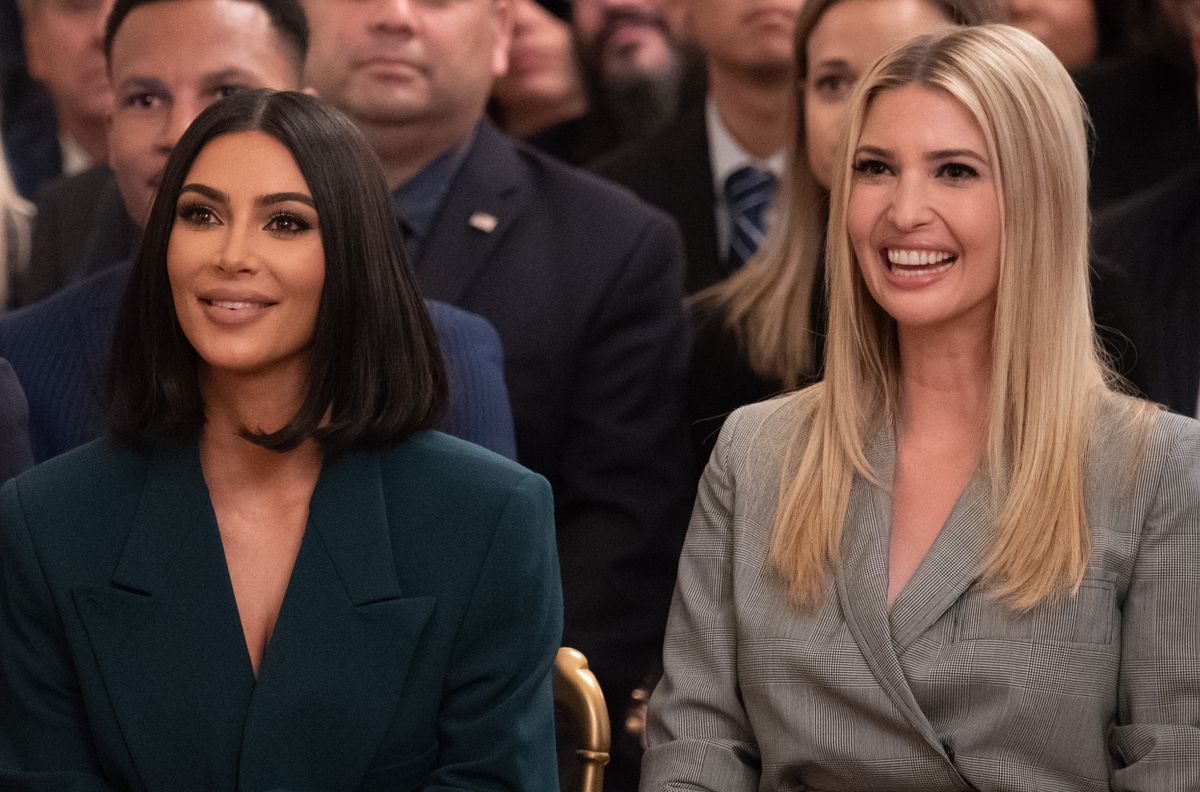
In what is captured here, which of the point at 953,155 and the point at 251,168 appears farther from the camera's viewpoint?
the point at 953,155

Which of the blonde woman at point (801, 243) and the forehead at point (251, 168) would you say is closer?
the forehead at point (251, 168)

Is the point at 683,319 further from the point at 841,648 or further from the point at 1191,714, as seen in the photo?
the point at 1191,714

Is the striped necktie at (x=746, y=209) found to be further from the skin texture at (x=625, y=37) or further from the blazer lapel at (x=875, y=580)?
the blazer lapel at (x=875, y=580)

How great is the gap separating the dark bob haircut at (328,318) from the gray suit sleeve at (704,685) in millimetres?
448

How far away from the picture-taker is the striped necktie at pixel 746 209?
4141 mm

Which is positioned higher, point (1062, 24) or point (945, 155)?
point (1062, 24)

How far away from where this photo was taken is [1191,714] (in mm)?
2381

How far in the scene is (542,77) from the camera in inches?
210

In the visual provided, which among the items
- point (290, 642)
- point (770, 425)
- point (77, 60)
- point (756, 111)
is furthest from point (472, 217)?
point (77, 60)

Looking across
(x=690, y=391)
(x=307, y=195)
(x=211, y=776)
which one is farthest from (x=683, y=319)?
(x=211, y=776)

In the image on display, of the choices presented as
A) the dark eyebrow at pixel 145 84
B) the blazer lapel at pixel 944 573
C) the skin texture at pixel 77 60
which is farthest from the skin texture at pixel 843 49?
the skin texture at pixel 77 60

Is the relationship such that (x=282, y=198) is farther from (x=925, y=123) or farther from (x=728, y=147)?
(x=728, y=147)

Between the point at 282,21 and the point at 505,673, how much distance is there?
1.58 m

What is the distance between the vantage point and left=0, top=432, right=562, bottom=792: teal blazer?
2385mm
